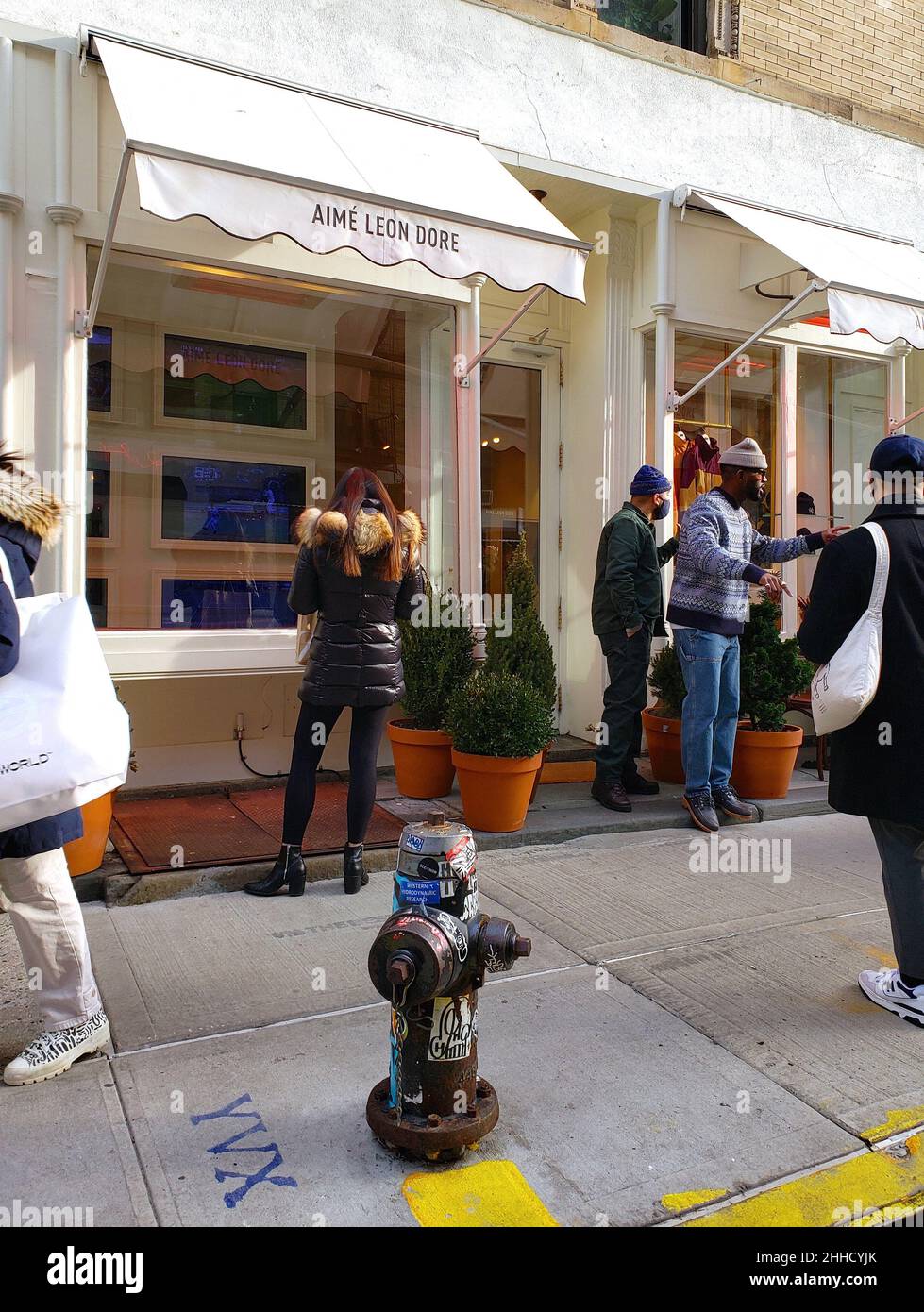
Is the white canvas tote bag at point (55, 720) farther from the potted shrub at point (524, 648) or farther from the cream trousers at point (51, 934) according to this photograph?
the potted shrub at point (524, 648)

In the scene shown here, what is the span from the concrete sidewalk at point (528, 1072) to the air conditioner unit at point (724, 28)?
6.54 metres

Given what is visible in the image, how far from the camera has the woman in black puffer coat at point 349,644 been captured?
4531 millimetres

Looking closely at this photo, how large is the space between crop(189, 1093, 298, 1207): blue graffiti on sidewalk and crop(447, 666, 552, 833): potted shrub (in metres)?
2.68

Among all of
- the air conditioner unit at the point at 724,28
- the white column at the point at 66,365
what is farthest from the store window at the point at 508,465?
the white column at the point at 66,365

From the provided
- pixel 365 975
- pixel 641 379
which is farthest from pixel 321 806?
pixel 641 379

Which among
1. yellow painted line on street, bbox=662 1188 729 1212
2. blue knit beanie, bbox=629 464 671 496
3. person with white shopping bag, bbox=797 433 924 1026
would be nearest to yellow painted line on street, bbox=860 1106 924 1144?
yellow painted line on street, bbox=662 1188 729 1212

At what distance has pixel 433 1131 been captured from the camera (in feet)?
8.51

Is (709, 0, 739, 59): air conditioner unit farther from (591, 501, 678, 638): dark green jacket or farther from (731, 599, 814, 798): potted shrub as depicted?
(731, 599, 814, 798): potted shrub

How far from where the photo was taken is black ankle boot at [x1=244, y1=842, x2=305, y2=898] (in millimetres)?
4652

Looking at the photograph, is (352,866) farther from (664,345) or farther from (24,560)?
(664,345)

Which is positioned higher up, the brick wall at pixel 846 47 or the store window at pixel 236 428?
the brick wall at pixel 846 47

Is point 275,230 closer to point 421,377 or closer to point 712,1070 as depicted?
point 421,377

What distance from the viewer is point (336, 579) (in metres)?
4.58

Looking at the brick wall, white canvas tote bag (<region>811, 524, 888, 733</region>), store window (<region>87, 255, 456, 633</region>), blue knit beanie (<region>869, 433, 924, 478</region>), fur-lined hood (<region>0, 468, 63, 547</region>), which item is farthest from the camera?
the brick wall
